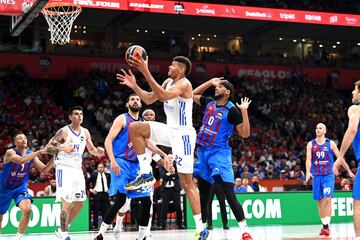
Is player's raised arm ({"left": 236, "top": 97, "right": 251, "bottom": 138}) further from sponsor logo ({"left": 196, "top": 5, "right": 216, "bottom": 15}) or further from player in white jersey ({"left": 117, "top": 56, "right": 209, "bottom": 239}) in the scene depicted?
sponsor logo ({"left": 196, "top": 5, "right": 216, "bottom": 15})

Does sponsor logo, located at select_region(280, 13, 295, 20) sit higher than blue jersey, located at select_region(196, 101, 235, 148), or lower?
higher

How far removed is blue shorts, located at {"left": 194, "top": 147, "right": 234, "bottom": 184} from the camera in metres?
10.1

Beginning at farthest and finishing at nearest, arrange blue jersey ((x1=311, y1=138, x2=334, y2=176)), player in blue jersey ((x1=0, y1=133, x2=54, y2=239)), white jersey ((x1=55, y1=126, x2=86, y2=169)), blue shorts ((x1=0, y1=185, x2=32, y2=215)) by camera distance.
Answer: blue jersey ((x1=311, y1=138, x2=334, y2=176))
blue shorts ((x1=0, y1=185, x2=32, y2=215))
player in blue jersey ((x1=0, y1=133, x2=54, y2=239))
white jersey ((x1=55, y1=126, x2=86, y2=169))

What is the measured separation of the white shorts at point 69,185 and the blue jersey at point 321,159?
20.6ft

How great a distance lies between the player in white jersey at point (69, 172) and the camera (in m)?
10.4

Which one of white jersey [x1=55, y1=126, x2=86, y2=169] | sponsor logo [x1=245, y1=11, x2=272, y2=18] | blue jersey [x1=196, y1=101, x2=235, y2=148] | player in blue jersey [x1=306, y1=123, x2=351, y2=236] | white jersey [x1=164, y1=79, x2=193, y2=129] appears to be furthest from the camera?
sponsor logo [x1=245, y1=11, x2=272, y2=18]

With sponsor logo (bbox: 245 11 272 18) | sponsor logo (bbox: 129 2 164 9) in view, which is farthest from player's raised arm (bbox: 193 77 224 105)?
sponsor logo (bbox: 245 11 272 18)

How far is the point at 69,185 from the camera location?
10.5 metres

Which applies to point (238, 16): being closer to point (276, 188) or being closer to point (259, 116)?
point (259, 116)

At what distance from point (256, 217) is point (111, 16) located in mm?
16395

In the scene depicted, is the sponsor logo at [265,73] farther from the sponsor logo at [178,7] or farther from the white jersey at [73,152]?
the white jersey at [73,152]

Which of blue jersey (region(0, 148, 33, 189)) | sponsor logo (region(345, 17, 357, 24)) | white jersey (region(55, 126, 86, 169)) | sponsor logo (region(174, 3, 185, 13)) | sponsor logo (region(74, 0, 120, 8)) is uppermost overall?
sponsor logo (region(345, 17, 357, 24))

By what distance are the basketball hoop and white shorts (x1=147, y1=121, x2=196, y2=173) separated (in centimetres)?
741

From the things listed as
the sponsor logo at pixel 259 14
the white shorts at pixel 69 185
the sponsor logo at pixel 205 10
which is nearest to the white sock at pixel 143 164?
the white shorts at pixel 69 185
